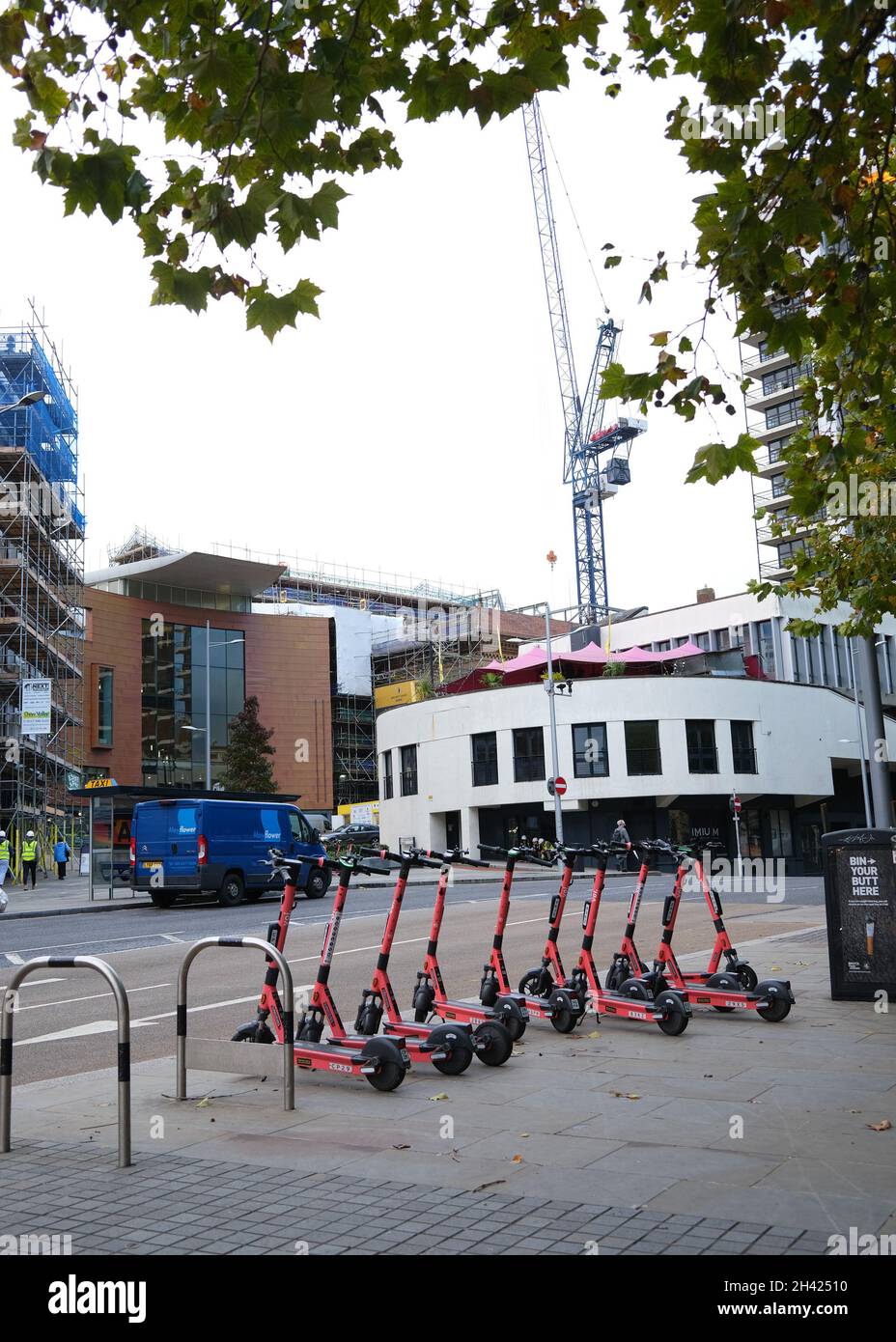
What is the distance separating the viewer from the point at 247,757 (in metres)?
60.2

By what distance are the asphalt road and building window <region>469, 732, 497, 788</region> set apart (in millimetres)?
24813

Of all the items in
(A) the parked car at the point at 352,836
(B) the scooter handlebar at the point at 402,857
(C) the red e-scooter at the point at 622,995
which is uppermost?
(A) the parked car at the point at 352,836

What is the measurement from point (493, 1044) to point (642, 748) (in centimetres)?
4362

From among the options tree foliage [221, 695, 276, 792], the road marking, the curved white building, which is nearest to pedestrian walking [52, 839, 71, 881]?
tree foliage [221, 695, 276, 792]

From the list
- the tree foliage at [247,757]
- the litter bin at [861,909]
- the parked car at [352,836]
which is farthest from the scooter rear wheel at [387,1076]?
the tree foliage at [247,757]

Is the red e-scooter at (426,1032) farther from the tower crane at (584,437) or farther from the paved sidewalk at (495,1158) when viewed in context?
the tower crane at (584,437)

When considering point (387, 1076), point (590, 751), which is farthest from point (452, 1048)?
point (590, 751)

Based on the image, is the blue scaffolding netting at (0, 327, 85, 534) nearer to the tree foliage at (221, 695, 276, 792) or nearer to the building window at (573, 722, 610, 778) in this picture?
the tree foliage at (221, 695, 276, 792)

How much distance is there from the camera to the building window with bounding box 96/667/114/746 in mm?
60281

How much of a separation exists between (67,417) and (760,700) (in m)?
32.2

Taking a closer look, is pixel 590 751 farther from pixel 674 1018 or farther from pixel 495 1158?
pixel 495 1158

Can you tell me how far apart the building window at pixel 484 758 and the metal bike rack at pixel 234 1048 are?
1788 inches

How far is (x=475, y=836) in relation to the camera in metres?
52.7

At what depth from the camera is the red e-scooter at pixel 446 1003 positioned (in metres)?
8.01
